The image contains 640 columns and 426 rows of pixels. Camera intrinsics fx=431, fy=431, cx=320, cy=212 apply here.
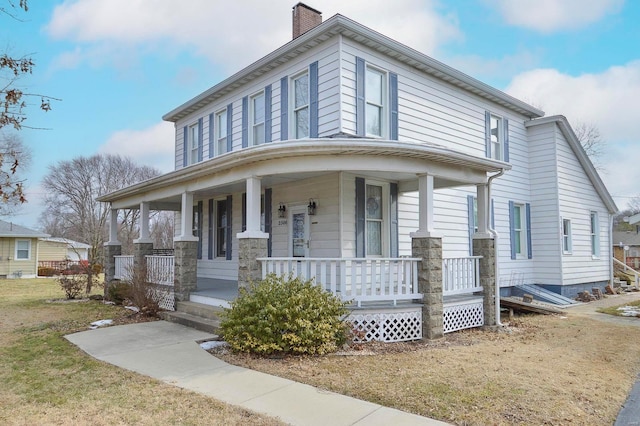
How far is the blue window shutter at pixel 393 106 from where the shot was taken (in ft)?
32.0

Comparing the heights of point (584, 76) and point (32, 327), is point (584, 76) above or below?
above

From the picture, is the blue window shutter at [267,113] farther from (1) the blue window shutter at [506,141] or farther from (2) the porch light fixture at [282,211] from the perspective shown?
(1) the blue window shutter at [506,141]

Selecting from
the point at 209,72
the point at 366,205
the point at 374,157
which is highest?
the point at 209,72

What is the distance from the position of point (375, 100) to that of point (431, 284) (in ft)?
14.5

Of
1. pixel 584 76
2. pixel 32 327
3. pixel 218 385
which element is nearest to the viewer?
pixel 218 385

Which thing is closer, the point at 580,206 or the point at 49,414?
the point at 49,414

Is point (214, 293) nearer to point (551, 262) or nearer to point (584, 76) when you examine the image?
point (551, 262)

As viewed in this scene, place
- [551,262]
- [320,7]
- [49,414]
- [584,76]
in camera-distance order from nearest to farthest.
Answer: [49,414] → [320,7] → [551,262] → [584,76]

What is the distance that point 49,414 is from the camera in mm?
4203

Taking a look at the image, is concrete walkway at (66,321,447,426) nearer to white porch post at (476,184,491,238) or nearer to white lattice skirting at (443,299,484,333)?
white lattice skirting at (443,299,484,333)

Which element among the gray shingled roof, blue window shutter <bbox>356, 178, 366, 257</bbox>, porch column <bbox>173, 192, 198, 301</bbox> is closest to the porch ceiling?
blue window shutter <bbox>356, 178, 366, 257</bbox>

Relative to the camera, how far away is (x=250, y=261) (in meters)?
7.70

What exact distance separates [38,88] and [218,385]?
140 inches

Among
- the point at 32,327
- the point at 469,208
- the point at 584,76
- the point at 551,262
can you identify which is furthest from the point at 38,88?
the point at 584,76
